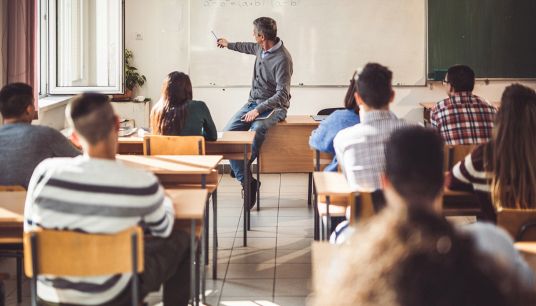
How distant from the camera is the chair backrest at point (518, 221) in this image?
3.62 meters

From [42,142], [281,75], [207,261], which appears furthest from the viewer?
[281,75]

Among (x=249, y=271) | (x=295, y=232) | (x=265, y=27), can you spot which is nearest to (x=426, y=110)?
(x=265, y=27)

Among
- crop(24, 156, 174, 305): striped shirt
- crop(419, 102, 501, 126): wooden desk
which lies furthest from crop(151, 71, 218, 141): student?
crop(419, 102, 501, 126): wooden desk

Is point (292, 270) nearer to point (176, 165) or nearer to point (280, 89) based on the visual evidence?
point (176, 165)

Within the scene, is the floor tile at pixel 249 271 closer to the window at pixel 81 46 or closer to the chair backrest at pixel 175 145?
the chair backrest at pixel 175 145

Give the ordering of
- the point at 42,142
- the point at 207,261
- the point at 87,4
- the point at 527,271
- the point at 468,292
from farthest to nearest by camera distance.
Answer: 1. the point at 87,4
2. the point at 207,261
3. the point at 42,142
4. the point at 527,271
5. the point at 468,292

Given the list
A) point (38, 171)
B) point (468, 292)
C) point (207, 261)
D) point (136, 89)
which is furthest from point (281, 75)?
point (468, 292)

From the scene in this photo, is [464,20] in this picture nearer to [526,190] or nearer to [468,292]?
[526,190]

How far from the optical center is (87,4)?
8750 millimetres

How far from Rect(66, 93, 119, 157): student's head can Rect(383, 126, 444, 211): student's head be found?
1.43 m

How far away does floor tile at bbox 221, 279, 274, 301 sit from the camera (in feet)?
15.8

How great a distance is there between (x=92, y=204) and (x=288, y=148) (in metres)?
3.95

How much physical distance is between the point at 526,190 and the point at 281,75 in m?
3.33

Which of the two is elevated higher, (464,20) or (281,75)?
(464,20)
